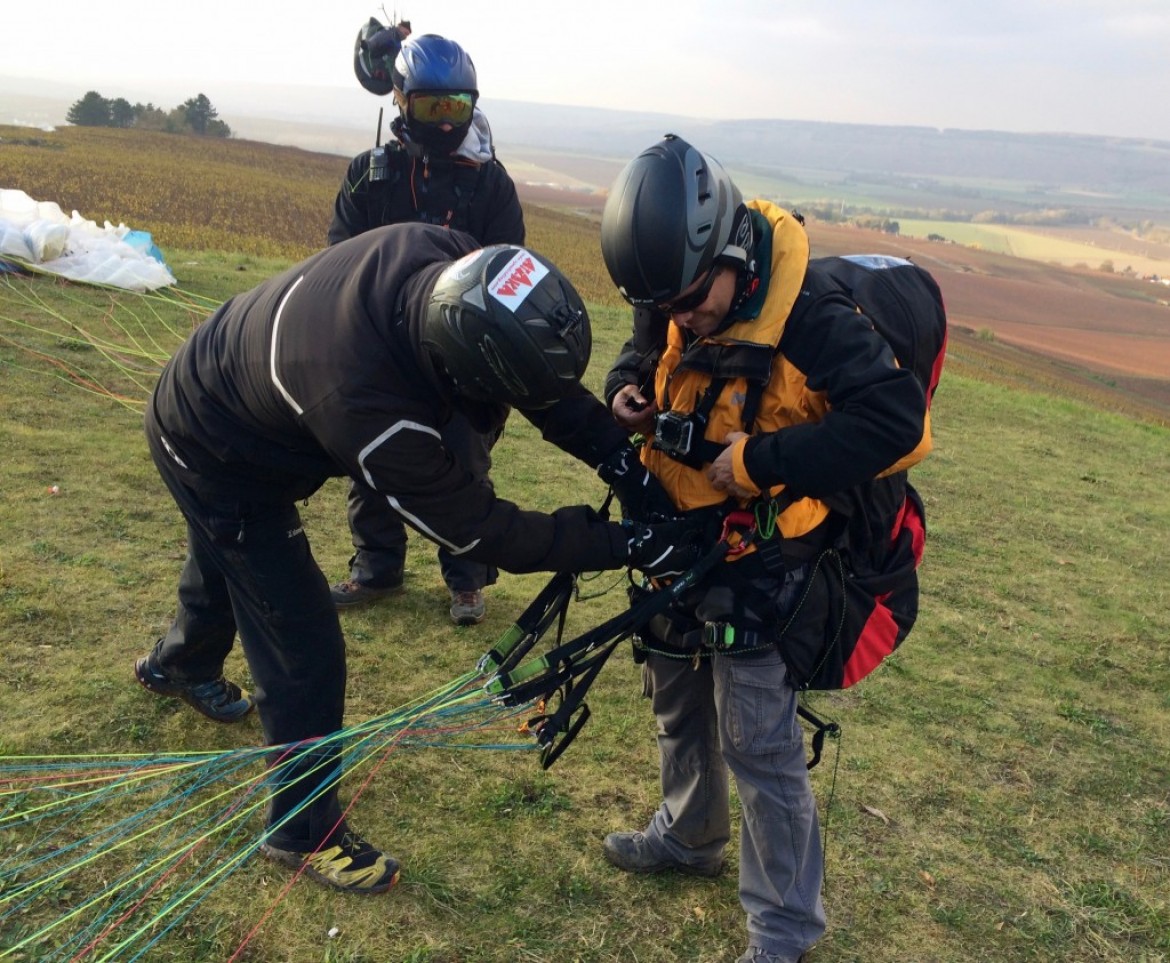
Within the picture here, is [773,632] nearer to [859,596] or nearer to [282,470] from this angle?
[859,596]

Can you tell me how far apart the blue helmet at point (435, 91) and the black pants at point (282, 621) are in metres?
2.57

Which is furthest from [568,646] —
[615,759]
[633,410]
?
[615,759]

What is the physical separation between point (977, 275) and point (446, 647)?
7794 cm

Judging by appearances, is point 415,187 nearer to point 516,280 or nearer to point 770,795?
point 516,280

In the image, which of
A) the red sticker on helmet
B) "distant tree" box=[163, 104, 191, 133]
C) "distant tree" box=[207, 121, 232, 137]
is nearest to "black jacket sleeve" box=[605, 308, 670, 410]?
the red sticker on helmet

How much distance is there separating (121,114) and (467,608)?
77.3 metres

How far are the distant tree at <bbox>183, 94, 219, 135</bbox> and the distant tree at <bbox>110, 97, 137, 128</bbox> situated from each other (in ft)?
12.9

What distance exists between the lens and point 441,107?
5109mm

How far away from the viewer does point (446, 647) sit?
5.26 metres

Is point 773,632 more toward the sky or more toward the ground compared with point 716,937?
more toward the sky

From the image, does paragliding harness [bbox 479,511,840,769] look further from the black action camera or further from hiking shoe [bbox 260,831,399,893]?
hiking shoe [bbox 260,831,399,893]

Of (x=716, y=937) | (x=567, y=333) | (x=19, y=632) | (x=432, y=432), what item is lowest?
(x=716, y=937)

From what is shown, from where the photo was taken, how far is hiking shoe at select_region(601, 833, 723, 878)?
12.1 ft

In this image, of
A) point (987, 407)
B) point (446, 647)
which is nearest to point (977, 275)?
point (987, 407)
